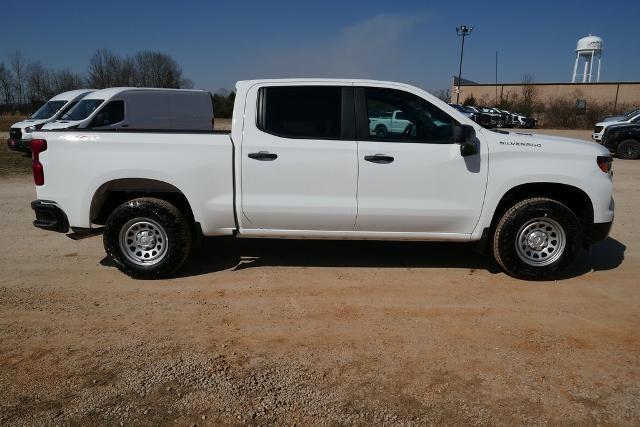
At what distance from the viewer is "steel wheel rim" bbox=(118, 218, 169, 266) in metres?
4.90

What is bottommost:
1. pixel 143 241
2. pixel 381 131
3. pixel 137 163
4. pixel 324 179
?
pixel 143 241

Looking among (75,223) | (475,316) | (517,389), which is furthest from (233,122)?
(517,389)

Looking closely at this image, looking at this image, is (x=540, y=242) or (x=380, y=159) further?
(x=540, y=242)

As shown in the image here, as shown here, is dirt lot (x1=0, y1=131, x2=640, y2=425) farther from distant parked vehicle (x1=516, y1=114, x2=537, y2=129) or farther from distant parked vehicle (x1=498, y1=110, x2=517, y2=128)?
distant parked vehicle (x1=516, y1=114, x2=537, y2=129)

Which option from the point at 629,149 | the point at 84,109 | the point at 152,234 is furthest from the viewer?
the point at 629,149

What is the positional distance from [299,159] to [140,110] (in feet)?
35.0

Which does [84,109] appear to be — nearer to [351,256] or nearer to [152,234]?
[152,234]

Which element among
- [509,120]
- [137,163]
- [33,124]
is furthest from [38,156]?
[509,120]

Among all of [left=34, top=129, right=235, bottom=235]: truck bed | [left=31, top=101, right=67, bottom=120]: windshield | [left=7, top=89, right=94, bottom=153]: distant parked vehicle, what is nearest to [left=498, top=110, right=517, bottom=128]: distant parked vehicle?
[left=7, top=89, right=94, bottom=153]: distant parked vehicle

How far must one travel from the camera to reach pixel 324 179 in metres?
4.74

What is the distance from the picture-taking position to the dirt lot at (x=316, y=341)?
2.98 meters

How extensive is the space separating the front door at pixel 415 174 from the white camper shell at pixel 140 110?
9.52 m

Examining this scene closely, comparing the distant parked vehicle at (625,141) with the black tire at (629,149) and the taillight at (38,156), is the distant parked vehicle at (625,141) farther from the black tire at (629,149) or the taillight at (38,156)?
the taillight at (38,156)

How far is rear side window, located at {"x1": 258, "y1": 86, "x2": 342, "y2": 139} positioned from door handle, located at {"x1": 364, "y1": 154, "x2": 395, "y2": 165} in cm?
37
